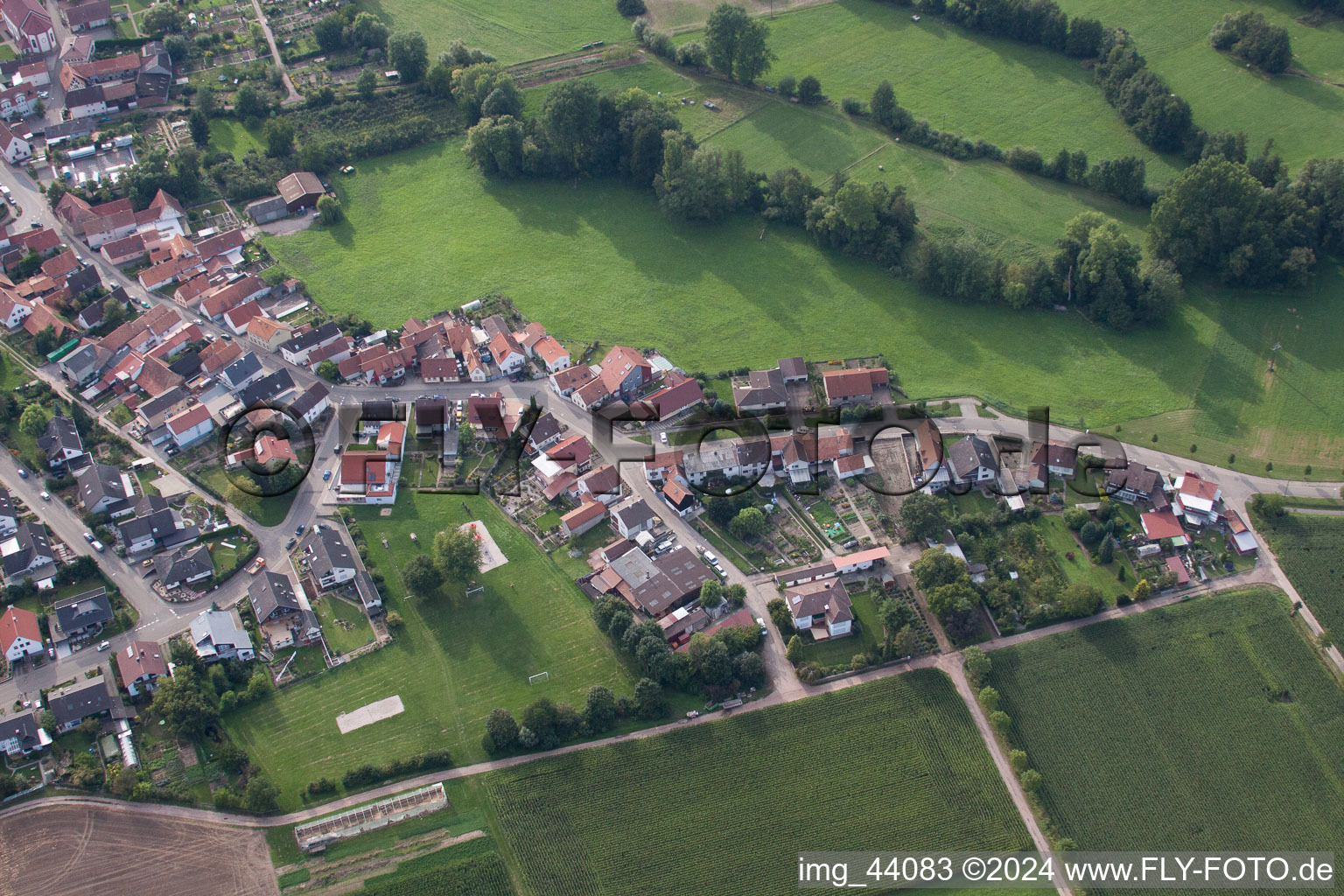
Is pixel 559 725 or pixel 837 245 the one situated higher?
pixel 837 245

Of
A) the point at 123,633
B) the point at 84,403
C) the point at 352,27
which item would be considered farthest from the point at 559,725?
the point at 352,27

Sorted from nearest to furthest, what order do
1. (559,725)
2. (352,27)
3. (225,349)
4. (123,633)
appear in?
1. (559,725)
2. (123,633)
3. (225,349)
4. (352,27)

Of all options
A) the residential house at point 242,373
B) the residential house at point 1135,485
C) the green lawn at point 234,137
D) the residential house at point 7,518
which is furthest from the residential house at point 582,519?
the green lawn at point 234,137

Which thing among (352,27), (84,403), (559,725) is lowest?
(559,725)

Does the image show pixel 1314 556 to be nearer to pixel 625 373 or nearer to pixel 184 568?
pixel 625 373

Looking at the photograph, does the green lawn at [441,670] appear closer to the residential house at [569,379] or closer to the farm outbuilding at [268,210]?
the residential house at [569,379]

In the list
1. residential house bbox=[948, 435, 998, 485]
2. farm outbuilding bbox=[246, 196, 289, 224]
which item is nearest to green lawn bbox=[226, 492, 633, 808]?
residential house bbox=[948, 435, 998, 485]

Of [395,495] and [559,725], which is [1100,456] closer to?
[559,725]
